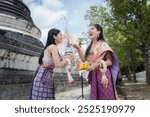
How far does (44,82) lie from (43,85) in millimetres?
38

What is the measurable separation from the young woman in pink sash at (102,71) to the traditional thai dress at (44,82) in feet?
1.36

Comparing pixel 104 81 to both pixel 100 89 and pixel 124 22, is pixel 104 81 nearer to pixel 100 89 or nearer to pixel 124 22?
pixel 100 89

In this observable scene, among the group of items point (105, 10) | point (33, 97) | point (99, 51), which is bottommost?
point (33, 97)

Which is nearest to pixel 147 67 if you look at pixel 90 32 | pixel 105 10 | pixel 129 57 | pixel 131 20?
pixel 131 20

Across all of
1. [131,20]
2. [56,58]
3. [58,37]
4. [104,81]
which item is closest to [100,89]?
[104,81]

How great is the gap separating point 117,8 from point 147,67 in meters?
3.83

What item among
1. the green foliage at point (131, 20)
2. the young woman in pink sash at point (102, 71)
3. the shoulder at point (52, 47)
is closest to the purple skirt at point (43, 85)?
the shoulder at point (52, 47)

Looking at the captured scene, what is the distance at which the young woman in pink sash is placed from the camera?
398cm

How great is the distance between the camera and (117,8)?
20.7m

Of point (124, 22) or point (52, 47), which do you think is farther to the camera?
point (124, 22)

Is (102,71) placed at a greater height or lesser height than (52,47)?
lesser

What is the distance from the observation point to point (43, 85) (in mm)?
4105

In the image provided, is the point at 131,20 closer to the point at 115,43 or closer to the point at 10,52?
the point at 115,43

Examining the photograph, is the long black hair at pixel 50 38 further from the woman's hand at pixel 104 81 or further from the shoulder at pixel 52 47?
the woman's hand at pixel 104 81
